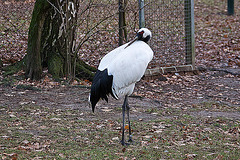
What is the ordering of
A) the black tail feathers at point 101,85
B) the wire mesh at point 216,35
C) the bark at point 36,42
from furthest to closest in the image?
the wire mesh at point 216,35 → the bark at point 36,42 → the black tail feathers at point 101,85

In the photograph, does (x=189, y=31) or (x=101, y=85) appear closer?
(x=101, y=85)

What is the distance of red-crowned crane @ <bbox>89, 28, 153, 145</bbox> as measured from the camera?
4.55 metres

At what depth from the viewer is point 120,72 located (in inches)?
181

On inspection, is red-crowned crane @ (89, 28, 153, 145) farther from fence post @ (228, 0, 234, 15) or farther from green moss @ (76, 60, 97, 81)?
fence post @ (228, 0, 234, 15)

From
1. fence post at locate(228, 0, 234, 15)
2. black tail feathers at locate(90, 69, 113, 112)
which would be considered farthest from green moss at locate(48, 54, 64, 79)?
fence post at locate(228, 0, 234, 15)

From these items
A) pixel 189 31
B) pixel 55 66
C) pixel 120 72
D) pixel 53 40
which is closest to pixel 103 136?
pixel 120 72

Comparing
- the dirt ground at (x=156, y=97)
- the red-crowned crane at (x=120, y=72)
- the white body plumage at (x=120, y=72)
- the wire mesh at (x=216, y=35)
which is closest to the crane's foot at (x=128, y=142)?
the red-crowned crane at (x=120, y=72)

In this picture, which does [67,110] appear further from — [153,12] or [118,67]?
[153,12]

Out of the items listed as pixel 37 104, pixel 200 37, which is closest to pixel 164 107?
pixel 37 104

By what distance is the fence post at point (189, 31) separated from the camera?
8635 millimetres

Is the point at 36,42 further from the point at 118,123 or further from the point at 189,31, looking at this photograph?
the point at 189,31

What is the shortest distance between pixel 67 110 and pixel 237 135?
2.46 metres

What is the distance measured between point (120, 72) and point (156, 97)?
2346 millimetres

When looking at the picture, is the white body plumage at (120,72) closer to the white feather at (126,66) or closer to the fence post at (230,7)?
the white feather at (126,66)
